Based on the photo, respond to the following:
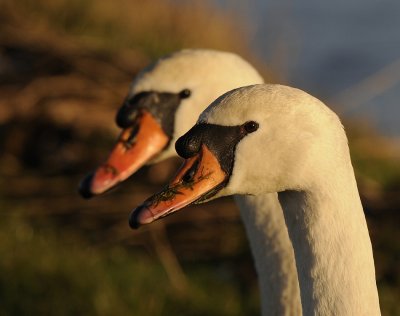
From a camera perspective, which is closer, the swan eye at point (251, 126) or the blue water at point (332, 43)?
the swan eye at point (251, 126)

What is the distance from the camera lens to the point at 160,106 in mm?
3600

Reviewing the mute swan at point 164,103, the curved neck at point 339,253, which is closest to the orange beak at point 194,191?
the curved neck at point 339,253

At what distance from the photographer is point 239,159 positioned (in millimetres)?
2486

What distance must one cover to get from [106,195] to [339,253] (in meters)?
3.83

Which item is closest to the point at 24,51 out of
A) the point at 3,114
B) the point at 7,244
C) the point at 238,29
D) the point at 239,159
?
the point at 3,114

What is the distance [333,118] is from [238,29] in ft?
25.8

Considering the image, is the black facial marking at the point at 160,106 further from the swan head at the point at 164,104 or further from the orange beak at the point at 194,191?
the orange beak at the point at 194,191

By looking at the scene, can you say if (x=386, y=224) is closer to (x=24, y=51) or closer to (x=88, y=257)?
(x=88, y=257)

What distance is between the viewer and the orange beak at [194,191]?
250 centimetres

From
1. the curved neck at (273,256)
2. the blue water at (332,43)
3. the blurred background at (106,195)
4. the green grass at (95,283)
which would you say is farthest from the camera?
the blue water at (332,43)

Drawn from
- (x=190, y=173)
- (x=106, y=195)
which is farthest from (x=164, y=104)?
(x=106, y=195)

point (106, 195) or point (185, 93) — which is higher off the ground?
point (106, 195)

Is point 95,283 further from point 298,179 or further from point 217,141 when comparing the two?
point 298,179

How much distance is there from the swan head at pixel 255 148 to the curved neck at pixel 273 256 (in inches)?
26.7
